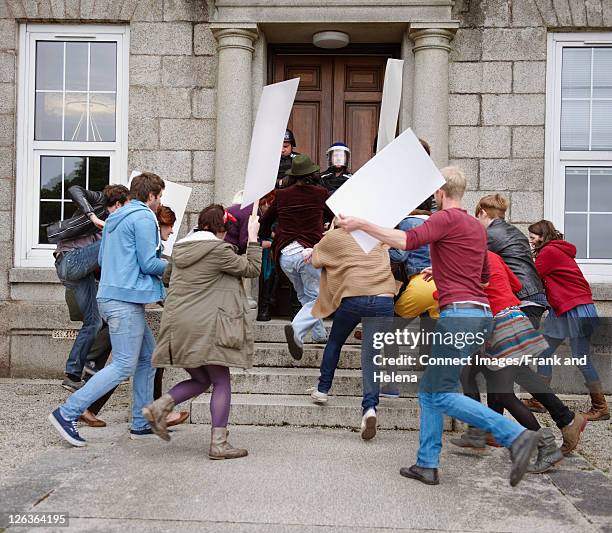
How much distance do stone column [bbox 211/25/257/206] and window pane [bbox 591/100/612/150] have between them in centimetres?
357

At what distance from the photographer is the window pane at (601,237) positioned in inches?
366

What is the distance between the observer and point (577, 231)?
929cm

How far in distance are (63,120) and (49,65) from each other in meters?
0.60

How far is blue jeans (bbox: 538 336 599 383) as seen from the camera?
7370 mm

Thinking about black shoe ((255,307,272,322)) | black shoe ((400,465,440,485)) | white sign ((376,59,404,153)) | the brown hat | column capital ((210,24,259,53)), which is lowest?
black shoe ((400,465,440,485))

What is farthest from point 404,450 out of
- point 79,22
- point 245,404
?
point 79,22

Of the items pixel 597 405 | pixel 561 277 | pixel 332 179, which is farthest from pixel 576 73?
pixel 597 405

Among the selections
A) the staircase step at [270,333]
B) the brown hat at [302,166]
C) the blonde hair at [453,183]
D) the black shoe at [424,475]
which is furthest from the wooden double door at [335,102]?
the black shoe at [424,475]

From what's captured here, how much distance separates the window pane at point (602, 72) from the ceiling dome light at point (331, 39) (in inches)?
101

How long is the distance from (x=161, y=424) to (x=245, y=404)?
57.6 inches

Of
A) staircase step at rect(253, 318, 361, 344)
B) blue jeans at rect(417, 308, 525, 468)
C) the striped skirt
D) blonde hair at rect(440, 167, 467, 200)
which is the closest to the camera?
blue jeans at rect(417, 308, 525, 468)

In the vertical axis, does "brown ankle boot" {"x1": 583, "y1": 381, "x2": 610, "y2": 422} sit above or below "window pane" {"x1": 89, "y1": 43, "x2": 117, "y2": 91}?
below

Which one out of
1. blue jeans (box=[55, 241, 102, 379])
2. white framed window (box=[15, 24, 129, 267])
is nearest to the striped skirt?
blue jeans (box=[55, 241, 102, 379])

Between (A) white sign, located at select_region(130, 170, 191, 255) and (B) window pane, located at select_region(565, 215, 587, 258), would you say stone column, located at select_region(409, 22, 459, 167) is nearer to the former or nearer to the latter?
(B) window pane, located at select_region(565, 215, 587, 258)
